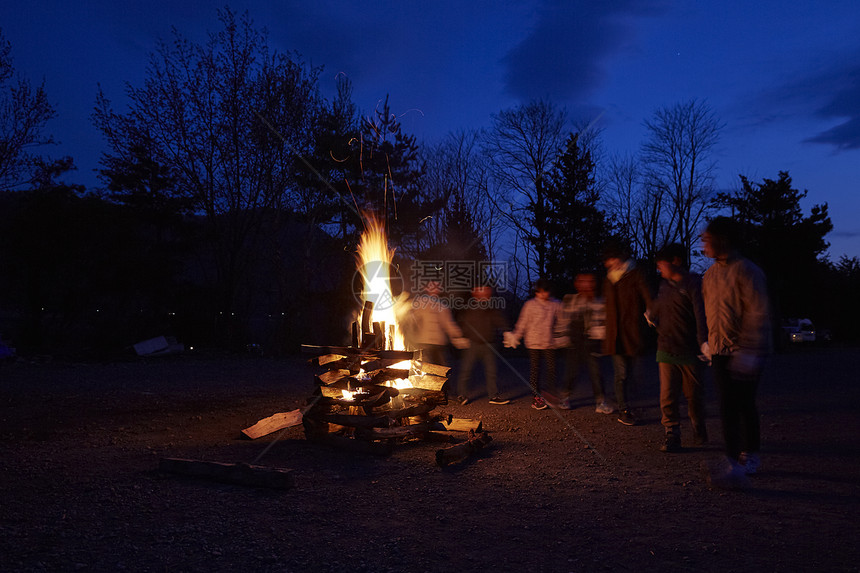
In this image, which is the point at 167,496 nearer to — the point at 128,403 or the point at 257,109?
the point at 128,403

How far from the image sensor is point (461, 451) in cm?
526

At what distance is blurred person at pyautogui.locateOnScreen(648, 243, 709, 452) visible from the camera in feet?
18.2

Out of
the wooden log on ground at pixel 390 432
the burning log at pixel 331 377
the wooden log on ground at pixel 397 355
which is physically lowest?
the wooden log on ground at pixel 390 432

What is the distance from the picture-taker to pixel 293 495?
4.27 meters

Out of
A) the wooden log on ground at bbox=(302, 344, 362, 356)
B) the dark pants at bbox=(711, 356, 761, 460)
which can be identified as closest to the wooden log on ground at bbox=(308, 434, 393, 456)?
the wooden log on ground at bbox=(302, 344, 362, 356)

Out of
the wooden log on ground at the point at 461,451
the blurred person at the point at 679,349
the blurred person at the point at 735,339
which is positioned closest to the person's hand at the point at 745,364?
the blurred person at the point at 735,339

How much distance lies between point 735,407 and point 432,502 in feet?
7.79

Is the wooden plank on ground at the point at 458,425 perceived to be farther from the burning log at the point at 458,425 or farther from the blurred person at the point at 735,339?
the blurred person at the point at 735,339

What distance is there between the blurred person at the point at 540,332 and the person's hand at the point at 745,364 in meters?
3.93

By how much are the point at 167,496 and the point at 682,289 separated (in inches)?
192

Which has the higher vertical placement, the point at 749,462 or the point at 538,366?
the point at 538,366

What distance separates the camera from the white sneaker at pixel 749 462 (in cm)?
448

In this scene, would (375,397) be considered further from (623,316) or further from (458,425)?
(623,316)

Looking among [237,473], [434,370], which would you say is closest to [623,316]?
[434,370]
